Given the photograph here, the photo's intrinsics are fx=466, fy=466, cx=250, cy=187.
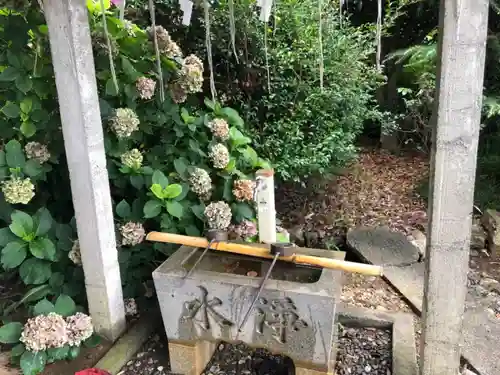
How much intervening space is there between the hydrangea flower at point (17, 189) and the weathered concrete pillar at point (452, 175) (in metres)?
1.46

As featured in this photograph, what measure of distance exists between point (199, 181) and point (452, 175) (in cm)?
105

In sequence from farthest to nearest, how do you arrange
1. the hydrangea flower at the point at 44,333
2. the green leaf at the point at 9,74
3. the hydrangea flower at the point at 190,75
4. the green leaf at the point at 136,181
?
the hydrangea flower at the point at 190,75 → the green leaf at the point at 136,181 → the green leaf at the point at 9,74 → the hydrangea flower at the point at 44,333

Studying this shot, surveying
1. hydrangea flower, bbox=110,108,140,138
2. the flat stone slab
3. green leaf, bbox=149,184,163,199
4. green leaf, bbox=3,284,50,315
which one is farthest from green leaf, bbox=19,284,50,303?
the flat stone slab

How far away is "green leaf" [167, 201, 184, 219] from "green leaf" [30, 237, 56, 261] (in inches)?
18.5

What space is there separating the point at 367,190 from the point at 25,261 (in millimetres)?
Result: 2856

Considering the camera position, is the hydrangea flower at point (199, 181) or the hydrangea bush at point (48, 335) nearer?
the hydrangea bush at point (48, 335)

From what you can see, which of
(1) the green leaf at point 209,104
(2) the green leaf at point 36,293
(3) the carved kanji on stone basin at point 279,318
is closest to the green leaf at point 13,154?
(2) the green leaf at point 36,293

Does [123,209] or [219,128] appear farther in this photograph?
[219,128]

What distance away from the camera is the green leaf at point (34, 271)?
1840 mm

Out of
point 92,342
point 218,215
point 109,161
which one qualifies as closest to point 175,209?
point 218,215

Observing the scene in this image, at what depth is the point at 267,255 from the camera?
1.54m

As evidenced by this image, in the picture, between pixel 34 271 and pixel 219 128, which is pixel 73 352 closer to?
pixel 34 271

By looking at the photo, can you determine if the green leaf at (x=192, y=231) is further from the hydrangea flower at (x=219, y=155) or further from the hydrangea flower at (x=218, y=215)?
the hydrangea flower at (x=219, y=155)

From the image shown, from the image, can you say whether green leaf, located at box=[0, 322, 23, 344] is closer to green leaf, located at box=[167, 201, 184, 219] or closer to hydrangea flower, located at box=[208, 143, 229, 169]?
green leaf, located at box=[167, 201, 184, 219]
